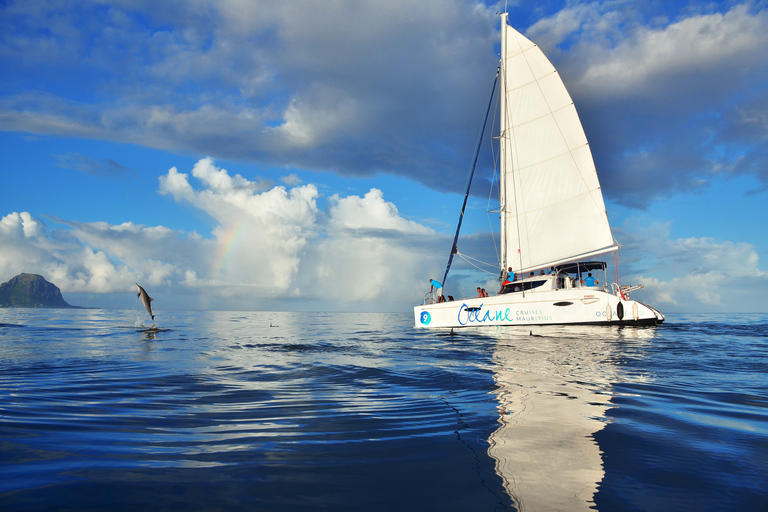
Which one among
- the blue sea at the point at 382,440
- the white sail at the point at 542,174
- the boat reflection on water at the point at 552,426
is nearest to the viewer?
the blue sea at the point at 382,440

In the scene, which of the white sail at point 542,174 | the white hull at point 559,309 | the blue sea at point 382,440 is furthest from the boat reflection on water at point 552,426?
the white sail at point 542,174

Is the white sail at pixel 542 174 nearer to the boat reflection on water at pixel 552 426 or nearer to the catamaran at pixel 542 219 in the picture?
the catamaran at pixel 542 219

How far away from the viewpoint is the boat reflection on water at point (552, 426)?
3.00 meters

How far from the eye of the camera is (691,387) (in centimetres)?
768

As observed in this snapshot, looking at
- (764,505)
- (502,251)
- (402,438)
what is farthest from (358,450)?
(502,251)

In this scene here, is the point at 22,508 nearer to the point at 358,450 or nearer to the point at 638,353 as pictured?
the point at 358,450

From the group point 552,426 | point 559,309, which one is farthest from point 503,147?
point 552,426

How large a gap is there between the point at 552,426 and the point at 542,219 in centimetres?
2347

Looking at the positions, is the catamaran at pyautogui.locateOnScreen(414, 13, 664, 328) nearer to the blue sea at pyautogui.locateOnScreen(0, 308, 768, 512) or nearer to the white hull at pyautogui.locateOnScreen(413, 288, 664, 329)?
the white hull at pyautogui.locateOnScreen(413, 288, 664, 329)

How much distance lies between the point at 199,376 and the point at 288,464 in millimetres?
6084

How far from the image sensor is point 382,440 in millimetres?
4219

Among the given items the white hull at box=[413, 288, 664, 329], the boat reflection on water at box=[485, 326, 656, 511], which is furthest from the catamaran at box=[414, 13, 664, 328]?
the boat reflection on water at box=[485, 326, 656, 511]

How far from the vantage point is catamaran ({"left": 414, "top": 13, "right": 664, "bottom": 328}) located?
923 inches

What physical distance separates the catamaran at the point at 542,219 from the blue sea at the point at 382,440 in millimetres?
14281
